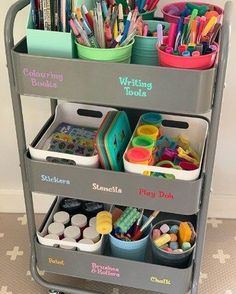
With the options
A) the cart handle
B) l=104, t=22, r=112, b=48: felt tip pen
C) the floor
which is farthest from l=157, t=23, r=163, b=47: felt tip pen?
the floor

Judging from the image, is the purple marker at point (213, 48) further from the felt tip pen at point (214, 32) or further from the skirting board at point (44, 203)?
the skirting board at point (44, 203)

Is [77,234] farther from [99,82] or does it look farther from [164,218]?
[99,82]

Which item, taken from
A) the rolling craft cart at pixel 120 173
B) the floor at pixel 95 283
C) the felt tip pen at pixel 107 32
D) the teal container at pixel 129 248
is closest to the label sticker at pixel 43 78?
the rolling craft cart at pixel 120 173

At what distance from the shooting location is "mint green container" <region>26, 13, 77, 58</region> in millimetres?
1064

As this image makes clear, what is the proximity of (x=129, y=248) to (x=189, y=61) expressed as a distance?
60cm

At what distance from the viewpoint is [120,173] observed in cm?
118

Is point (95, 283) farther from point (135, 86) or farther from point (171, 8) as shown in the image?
point (171, 8)

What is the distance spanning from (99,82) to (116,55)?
72 millimetres

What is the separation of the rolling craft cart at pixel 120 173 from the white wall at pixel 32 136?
11.8 inches

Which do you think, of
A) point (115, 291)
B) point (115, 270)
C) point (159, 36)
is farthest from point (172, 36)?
point (115, 291)

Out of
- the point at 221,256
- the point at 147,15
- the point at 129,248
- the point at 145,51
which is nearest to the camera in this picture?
the point at 145,51

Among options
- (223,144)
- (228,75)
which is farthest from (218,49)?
(223,144)

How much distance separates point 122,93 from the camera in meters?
1.08

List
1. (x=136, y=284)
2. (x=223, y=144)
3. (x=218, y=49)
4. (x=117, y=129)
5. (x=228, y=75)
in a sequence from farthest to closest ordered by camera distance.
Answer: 1. (x=223, y=144)
2. (x=228, y=75)
3. (x=136, y=284)
4. (x=117, y=129)
5. (x=218, y=49)
